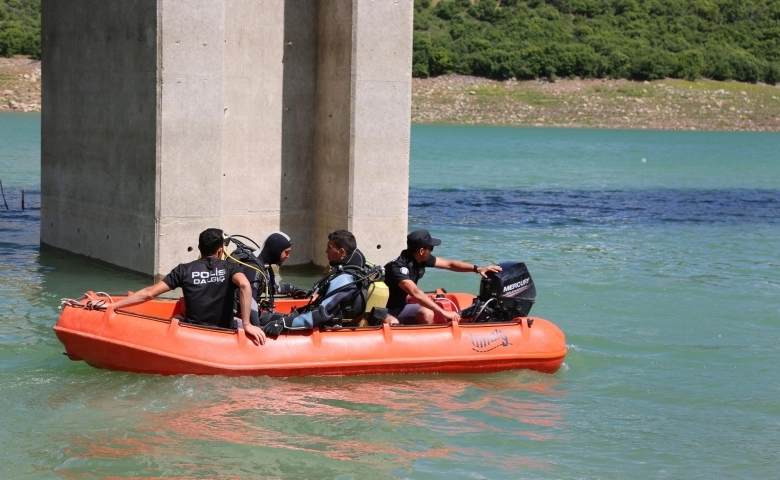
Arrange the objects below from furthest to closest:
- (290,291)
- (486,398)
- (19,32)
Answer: (19,32), (290,291), (486,398)

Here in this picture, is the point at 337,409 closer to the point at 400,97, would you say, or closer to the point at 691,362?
the point at 691,362

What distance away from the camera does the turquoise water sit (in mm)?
8242

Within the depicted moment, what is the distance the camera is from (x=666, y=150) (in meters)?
58.0

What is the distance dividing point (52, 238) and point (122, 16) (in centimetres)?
404

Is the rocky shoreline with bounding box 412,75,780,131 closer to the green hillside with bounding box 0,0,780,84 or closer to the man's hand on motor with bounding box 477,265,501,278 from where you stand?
the green hillside with bounding box 0,0,780,84

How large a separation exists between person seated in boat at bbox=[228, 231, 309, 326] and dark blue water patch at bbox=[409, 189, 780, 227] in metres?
12.1

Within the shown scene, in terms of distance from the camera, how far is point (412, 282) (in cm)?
1045

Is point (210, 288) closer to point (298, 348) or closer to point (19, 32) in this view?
point (298, 348)

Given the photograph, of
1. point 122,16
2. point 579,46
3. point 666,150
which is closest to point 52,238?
point 122,16

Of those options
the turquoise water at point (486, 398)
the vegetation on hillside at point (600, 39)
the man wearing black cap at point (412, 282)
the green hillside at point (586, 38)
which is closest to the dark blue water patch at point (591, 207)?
the turquoise water at point (486, 398)

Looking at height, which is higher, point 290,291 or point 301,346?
point 290,291

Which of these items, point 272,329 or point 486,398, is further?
point 486,398

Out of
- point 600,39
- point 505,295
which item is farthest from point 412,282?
point 600,39

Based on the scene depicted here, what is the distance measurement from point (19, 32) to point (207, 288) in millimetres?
68315
